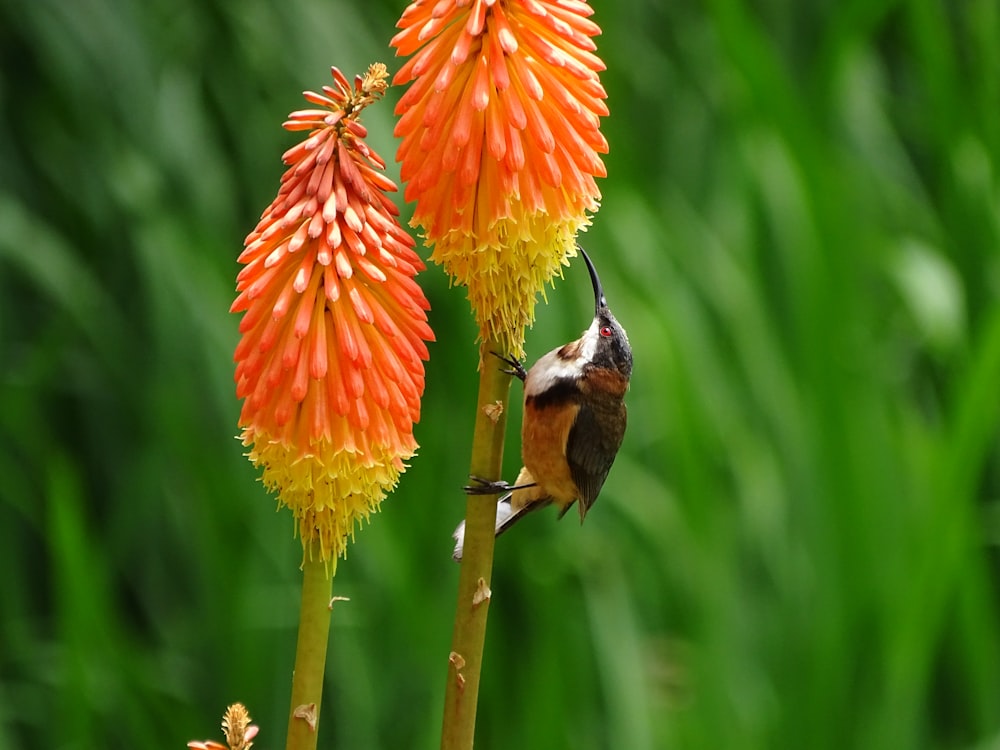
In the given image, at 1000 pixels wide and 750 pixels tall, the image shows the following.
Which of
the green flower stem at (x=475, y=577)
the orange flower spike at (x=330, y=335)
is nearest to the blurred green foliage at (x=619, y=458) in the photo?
the orange flower spike at (x=330, y=335)

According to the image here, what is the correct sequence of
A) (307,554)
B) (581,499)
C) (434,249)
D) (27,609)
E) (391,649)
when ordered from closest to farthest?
(307,554)
(434,249)
(581,499)
(391,649)
(27,609)

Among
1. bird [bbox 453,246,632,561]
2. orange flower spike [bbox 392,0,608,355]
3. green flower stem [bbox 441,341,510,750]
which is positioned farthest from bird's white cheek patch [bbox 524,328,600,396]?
green flower stem [bbox 441,341,510,750]

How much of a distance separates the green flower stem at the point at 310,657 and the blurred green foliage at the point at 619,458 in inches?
102

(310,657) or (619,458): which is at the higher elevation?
(619,458)

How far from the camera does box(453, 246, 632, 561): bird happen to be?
203cm

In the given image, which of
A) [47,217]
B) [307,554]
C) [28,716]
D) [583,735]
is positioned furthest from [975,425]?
[47,217]

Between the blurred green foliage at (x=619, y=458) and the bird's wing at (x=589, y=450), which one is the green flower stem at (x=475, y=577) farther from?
the blurred green foliage at (x=619, y=458)

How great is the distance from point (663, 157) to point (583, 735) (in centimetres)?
309

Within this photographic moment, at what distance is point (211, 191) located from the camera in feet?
16.5

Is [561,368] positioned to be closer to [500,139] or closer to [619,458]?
[500,139]

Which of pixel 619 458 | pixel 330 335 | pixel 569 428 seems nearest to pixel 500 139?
pixel 330 335

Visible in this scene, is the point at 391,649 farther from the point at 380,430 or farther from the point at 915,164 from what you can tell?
the point at 915,164

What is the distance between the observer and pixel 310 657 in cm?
92

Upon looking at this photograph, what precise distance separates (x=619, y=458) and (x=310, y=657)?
3.53 m
